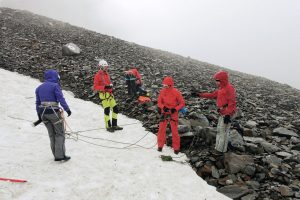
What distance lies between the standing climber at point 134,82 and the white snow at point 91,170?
13.1 feet

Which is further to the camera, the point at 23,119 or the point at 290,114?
the point at 290,114

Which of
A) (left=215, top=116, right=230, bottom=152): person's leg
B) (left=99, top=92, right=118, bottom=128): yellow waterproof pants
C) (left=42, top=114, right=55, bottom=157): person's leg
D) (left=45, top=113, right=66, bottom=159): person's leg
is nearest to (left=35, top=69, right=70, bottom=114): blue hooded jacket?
(left=42, top=114, right=55, bottom=157): person's leg

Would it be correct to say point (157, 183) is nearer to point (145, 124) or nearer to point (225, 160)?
point (225, 160)

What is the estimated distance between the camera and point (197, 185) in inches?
366

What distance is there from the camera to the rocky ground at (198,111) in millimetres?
9742

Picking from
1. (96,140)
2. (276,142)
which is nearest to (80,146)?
(96,140)

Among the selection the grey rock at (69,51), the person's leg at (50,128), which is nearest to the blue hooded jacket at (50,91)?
the person's leg at (50,128)

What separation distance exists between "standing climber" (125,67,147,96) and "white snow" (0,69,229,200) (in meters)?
4.00

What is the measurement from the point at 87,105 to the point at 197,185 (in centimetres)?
915

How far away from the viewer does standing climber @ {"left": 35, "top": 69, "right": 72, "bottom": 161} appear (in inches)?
364

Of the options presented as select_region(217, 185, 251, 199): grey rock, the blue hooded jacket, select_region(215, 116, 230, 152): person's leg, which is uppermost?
the blue hooded jacket

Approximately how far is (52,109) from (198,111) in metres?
7.74

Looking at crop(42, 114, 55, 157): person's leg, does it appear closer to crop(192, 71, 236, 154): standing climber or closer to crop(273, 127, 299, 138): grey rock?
crop(192, 71, 236, 154): standing climber

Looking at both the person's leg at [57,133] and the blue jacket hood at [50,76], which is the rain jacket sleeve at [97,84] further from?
the person's leg at [57,133]
